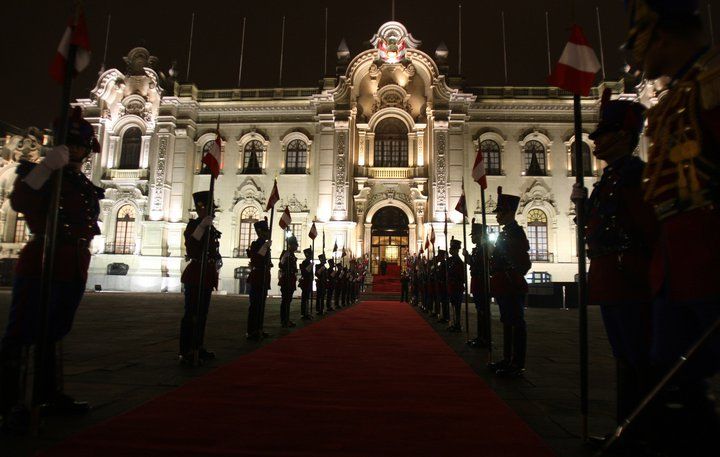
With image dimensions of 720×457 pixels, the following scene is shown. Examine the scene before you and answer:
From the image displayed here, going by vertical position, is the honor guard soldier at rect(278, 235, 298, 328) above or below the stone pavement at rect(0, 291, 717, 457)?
above

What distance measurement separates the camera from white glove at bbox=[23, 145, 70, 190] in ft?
8.86

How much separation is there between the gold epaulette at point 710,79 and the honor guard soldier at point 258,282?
6498 mm

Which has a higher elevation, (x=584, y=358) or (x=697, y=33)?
(x=697, y=33)

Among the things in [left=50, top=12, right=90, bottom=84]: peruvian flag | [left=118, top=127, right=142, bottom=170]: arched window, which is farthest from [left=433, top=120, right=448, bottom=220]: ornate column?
[left=50, top=12, right=90, bottom=84]: peruvian flag

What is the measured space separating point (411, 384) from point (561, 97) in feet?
87.5

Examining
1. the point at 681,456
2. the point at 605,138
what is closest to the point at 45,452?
the point at 681,456

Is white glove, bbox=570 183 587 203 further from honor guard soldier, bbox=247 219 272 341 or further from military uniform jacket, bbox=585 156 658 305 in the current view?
honor guard soldier, bbox=247 219 272 341

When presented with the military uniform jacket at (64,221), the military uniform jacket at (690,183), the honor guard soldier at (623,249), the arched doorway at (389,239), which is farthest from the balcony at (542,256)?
the military uniform jacket at (64,221)

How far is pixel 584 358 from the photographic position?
2920mm

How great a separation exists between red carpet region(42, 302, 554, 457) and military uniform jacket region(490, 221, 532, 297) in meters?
1.05

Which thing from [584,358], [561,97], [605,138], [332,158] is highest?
[561,97]

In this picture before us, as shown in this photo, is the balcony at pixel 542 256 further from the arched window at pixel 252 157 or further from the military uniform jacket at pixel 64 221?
the military uniform jacket at pixel 64 221

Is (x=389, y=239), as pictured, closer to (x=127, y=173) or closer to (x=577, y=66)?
(x=127, y=173)

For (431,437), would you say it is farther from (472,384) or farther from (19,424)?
(19,424)
